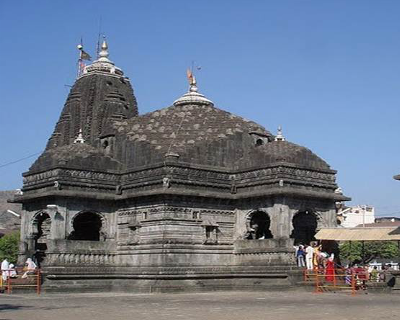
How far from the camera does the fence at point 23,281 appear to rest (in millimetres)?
31125

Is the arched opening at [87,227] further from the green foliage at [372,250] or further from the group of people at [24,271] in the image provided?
the green foliage at [372,250]

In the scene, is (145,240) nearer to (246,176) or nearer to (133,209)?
(133,209)

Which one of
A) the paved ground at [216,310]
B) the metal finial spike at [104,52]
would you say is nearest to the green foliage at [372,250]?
the metal finial spike at [104,52]

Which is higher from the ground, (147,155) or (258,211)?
(147,155)

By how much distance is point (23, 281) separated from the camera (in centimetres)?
3183

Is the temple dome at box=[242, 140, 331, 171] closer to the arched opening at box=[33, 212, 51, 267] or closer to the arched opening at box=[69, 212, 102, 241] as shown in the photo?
the arched opening at box=[69, 212, 102, 241]

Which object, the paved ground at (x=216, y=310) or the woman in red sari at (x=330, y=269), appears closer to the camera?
the paved ground at (x=216, y=310)

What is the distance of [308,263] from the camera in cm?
3222

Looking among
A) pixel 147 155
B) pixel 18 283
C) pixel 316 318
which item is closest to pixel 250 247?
pixel 147 155

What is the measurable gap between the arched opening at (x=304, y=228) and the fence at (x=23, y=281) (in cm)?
1335

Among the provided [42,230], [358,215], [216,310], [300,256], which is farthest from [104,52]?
[358,215]

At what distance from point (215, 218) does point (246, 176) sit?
2.62 metres

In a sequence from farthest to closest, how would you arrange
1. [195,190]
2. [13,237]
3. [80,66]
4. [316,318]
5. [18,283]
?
[13,237]
[80,66]
[195,190]
[18,283]
[316,318]

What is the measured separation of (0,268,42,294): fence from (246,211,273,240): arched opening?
1040 cm
